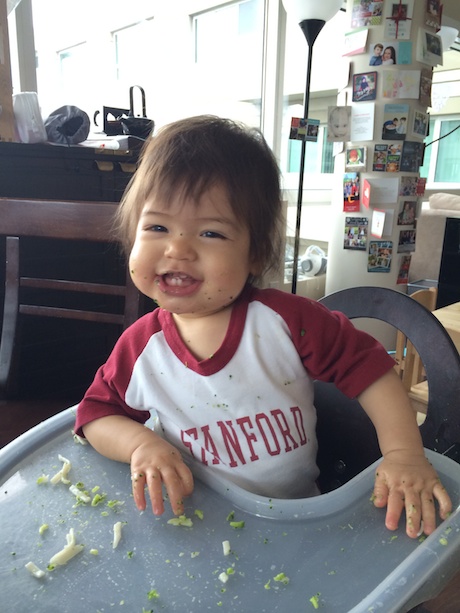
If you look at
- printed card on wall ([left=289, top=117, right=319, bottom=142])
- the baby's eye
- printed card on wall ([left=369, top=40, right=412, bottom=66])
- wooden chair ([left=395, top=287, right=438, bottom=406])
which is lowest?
wooden chair ([left=395, top=287, right=438, bottom=406])

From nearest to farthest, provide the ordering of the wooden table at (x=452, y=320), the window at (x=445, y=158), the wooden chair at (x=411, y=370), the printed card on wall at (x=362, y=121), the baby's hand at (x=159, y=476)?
the baby's hand at (x=159, y=476) < the wooden chair at (x=411, y=370) < the wooden table at (x=452, y=320) < the printed card on wall at (x=362, y=121) < the window at (x=445, y=158)

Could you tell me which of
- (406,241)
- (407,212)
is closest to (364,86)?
(407,212)

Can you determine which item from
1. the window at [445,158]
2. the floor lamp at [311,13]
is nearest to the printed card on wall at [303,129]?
the floor lamp at [311,13]

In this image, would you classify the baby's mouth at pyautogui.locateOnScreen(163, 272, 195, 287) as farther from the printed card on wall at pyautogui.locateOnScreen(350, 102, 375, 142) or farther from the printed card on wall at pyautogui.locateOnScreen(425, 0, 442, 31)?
the printed card on wall at pyautogui.locateOnScreen(425, 0, 442, 31)

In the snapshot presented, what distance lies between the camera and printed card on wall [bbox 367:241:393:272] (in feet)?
8.09

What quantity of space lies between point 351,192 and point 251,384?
81.6 inches

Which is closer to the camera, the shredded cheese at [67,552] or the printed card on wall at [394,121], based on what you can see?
the shredded cheese at [67,552]

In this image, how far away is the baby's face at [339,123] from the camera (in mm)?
2367

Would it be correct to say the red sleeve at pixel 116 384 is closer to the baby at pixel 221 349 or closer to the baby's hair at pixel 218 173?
the baby at pixel 221 349

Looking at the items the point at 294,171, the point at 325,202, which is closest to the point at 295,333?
the point at 294,171

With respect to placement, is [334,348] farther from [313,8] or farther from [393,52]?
[393,52]

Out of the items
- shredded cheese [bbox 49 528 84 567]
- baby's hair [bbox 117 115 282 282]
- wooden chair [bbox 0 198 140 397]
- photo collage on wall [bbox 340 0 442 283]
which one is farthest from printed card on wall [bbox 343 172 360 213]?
shredded cheese [bbox 49 528 84 567]

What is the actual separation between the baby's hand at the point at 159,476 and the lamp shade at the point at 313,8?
2.00m

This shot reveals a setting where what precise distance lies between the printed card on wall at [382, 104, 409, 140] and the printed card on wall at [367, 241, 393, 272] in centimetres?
51
